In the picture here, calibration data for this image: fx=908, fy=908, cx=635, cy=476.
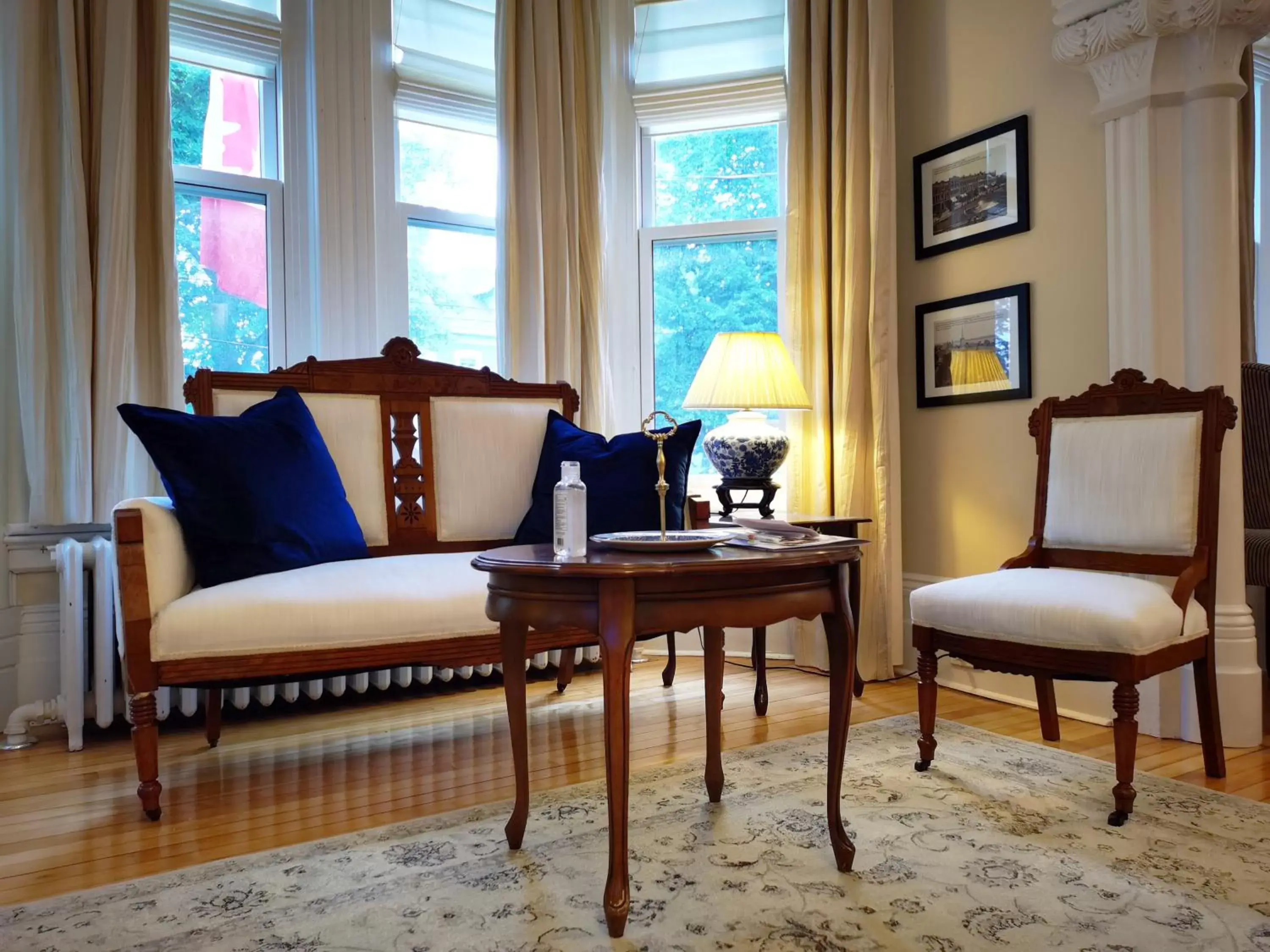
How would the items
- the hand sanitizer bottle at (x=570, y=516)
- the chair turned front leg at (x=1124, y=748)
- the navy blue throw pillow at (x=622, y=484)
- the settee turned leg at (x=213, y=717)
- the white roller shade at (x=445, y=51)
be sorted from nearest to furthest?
the hand sanitizer bottle at (x=570, y=516) < the chair turned front leg at (x=1124, y=748) < the settee turned leg at (x=213, y=717) < the navy blue throw pillow at (x=622, y=484) < the white roller shade at (x=445, y=51)

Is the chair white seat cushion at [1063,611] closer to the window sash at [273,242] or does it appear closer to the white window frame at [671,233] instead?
the white window frame at [671,233]

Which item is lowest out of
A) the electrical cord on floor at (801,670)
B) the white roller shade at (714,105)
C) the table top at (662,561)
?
the electrical cord on floor at (801,670)

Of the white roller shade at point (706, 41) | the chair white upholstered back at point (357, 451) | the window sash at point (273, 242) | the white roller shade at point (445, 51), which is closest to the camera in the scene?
the chair white upholstered back at point (357, 451)

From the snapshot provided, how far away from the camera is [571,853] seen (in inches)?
71.3

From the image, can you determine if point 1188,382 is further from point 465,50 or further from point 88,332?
point 88,332

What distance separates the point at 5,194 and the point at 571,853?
8.56ft

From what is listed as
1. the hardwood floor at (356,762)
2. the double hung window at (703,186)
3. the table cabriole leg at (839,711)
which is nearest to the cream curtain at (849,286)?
the double hung window at (703,186)

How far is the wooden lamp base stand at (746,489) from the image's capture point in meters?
3.30

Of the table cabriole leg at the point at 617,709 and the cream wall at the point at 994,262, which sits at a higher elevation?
the cream wall at the point at 994,262

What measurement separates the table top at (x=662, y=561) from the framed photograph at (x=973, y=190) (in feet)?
6.39

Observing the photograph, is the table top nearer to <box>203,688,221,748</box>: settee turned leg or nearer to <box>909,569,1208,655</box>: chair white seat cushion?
<box>909,569,1208,655</box>: chair white seat cushion

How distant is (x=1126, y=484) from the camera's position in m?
2.37

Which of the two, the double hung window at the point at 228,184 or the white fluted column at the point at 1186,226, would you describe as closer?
the white fluted column at the point at 1186,226

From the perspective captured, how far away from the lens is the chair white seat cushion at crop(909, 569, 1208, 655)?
197 centimetres
